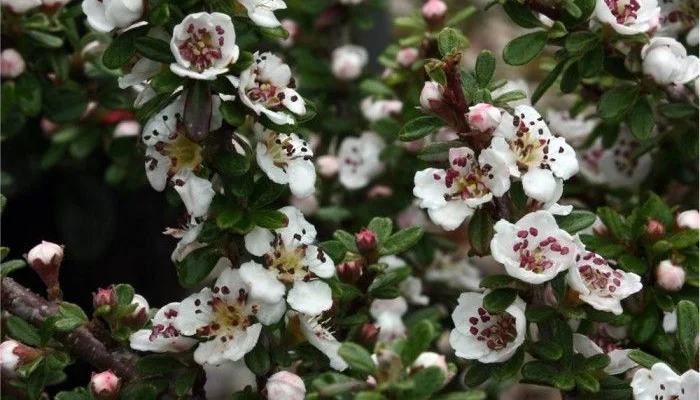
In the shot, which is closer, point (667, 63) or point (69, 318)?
point (69, 318)

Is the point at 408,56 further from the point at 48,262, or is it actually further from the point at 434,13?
the point at 48,262

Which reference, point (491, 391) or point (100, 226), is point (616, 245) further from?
point (100, 226)

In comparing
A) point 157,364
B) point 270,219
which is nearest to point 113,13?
point 270,219

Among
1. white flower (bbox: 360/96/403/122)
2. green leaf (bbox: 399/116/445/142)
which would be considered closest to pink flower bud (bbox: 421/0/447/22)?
white flower (bbox: 360/96/403/122)

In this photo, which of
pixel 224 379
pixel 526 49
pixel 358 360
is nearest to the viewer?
pixel 358 360

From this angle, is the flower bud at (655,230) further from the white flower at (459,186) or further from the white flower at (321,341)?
the white flower at (321,341)

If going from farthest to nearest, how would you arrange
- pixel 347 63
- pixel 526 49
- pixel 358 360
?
pixel 347 63 → pixel 526 49 → pixel 358 360

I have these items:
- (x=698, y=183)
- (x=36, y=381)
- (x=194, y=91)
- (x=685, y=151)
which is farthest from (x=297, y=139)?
(x=698, y=183)
